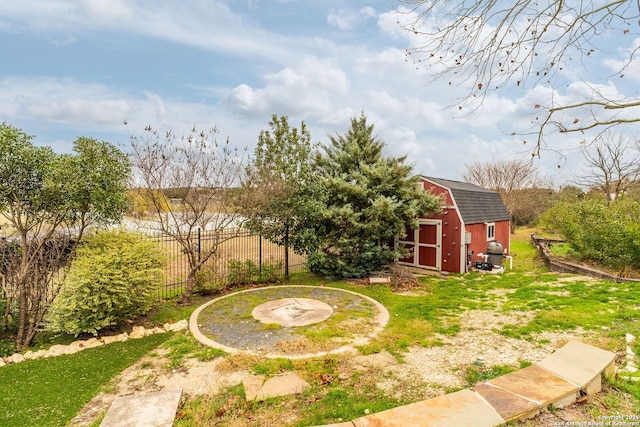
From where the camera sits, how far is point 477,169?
29.2 meters

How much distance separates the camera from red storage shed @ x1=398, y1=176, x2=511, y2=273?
1145cm

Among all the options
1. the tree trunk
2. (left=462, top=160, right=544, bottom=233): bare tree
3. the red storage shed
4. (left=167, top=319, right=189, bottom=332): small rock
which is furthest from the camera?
(left=462, top=160, right=544, bottom=233): bare tree

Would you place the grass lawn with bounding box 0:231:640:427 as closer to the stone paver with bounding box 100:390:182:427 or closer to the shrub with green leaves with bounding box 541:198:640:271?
A: the stone paver with bounding box 100:390:182:427

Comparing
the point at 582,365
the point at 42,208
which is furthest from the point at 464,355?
the point at 42,208

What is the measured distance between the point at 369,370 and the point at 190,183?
21.2ft

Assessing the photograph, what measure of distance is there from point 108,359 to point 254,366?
8.34 ft

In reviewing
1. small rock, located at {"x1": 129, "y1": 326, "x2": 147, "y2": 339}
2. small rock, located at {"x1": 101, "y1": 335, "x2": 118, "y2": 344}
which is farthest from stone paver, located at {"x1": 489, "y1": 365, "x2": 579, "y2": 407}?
small rock, located at {"x1": 101, "y1": 335, "x2": 118, "y2": 344}

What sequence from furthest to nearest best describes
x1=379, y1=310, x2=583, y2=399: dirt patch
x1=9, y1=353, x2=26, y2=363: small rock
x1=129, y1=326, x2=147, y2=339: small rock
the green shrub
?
1. the green shrub
2. x1=129, y1=326, x2=147, y2=339: small rock
3. x1=9, y1=353, x2=26, y2=363: small rock
4. x1=379, y1=310, x2=583, y2=399: dirt patch

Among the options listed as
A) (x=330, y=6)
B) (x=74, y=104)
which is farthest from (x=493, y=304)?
(x=74, y=104)

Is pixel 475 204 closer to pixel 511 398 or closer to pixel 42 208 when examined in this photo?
pixel 511 398

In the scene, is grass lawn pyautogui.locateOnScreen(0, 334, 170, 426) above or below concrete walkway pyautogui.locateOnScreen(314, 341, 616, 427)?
below

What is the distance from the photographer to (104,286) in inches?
233

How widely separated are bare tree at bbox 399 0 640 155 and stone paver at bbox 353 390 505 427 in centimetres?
329

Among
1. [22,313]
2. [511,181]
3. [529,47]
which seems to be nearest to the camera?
[529,47]
